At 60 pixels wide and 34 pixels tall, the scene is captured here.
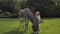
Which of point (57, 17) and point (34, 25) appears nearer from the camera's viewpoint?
point (34, 25)

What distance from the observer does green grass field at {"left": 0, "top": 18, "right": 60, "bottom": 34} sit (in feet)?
12.1

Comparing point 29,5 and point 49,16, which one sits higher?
point 29,5

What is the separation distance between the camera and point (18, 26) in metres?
4.05

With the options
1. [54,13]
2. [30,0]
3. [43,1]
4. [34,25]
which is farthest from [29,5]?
[34,25]

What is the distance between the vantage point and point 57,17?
14.6ft

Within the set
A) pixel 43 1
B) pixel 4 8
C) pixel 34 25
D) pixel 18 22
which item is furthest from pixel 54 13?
pixel 34 25

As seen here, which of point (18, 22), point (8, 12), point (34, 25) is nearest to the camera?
point (34, 25)

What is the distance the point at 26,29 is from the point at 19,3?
1024mm

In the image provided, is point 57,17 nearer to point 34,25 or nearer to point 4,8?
point 4,8

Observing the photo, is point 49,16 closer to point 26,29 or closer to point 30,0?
point 30,0

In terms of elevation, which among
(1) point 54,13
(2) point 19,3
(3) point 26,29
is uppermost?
(2) point 19,3

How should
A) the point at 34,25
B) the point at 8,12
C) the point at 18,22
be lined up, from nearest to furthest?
the point at 34,25 < the point at 18,22 < the point at 8,12

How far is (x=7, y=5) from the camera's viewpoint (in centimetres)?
443

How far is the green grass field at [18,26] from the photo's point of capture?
146 inches
